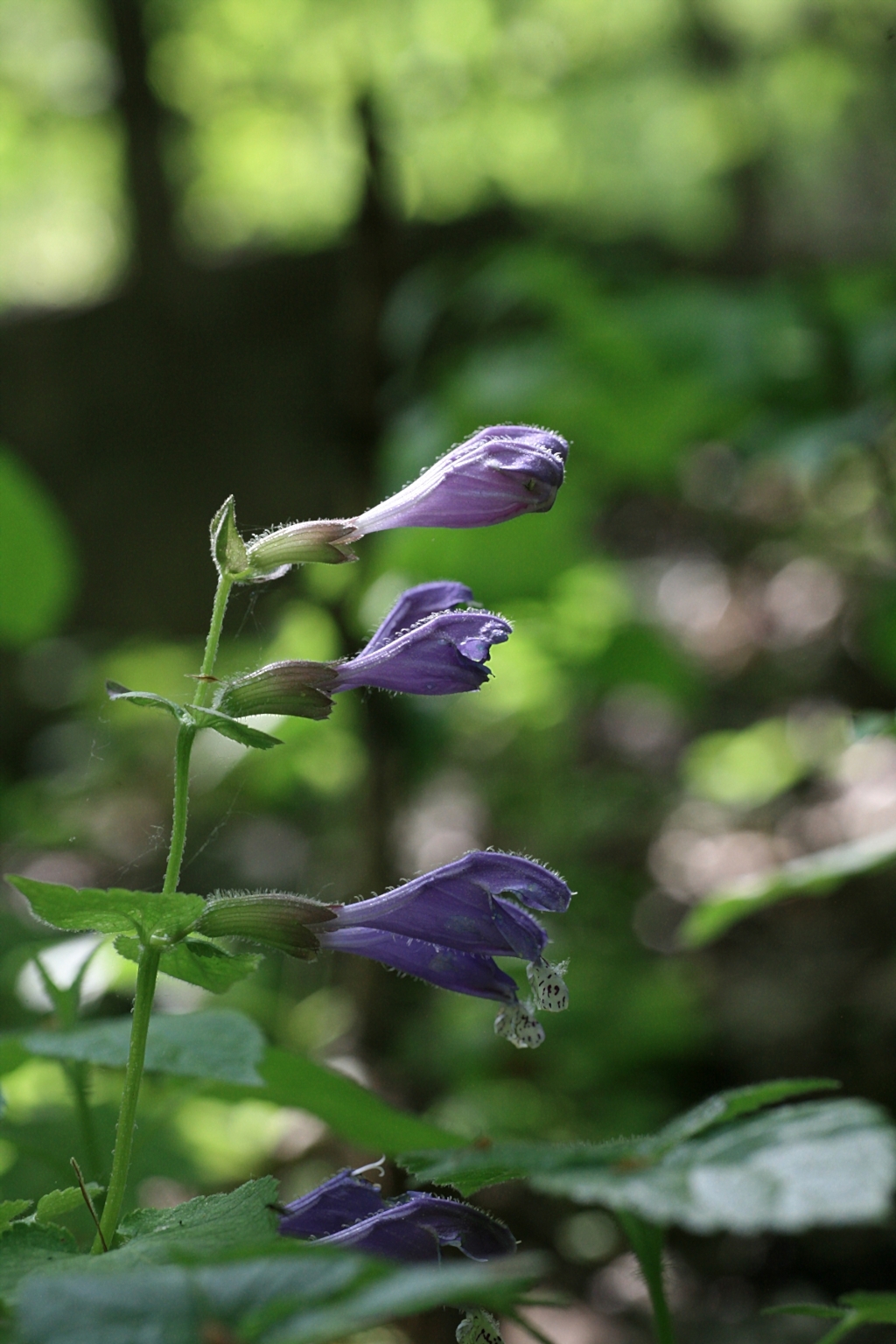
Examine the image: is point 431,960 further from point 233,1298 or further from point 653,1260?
point 233,1298

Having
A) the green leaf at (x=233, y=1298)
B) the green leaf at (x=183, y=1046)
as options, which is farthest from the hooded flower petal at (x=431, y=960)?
the green leaf at (x=233, y=1298)

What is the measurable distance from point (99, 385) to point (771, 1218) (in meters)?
8.93

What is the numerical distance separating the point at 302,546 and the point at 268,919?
316 millimetres

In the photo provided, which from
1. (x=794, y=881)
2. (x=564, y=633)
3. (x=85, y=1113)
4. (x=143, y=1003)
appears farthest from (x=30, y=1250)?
(x=564, y=633)

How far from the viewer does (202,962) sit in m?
0.84

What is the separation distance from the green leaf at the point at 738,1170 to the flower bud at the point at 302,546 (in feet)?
1.58

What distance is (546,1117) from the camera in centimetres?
294

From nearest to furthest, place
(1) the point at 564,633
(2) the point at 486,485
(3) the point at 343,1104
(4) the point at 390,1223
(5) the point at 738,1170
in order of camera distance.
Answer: (5) the point at 738,1170 < (4) the point at 390,1223 < (2) the point at 486,485 < (3) the point at 343,1104 < (1) the point at 564,633

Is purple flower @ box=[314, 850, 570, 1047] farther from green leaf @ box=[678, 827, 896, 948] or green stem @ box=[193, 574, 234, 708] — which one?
green leaf @ box=[678, 827, 896, 948]

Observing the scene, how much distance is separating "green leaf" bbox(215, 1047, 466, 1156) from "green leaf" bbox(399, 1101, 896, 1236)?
0.37 meters

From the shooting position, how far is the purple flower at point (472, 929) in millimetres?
919

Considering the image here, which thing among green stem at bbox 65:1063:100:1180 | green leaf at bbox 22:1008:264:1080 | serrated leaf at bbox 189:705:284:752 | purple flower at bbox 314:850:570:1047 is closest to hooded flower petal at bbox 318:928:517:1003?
purple flower at bbox 314:850:570:1047

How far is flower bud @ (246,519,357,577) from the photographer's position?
92cm

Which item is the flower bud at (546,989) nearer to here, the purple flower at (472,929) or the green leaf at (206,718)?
the purple flower at (472,929)
